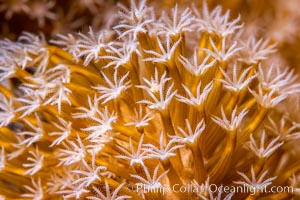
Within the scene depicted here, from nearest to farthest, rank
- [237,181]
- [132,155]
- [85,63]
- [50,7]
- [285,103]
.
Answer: [132,155]
[237,181]
[85,63]
[285,103]
[50,7]

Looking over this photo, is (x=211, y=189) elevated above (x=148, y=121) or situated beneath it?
situated beneath

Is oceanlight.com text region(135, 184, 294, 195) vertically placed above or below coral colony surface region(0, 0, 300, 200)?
below

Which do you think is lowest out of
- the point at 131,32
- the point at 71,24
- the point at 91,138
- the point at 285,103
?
the point at 91,138

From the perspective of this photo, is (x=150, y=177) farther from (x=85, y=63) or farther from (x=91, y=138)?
(x=85, y=63)

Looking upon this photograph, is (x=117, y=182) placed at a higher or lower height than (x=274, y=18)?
lower

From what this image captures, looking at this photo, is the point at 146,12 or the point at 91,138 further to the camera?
the point at 146,12

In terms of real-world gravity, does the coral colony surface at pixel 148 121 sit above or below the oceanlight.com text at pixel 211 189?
above

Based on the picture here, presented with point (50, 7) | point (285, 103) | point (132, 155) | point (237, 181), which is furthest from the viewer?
point (50, 7)

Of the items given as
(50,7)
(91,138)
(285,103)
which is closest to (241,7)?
(285,103)
